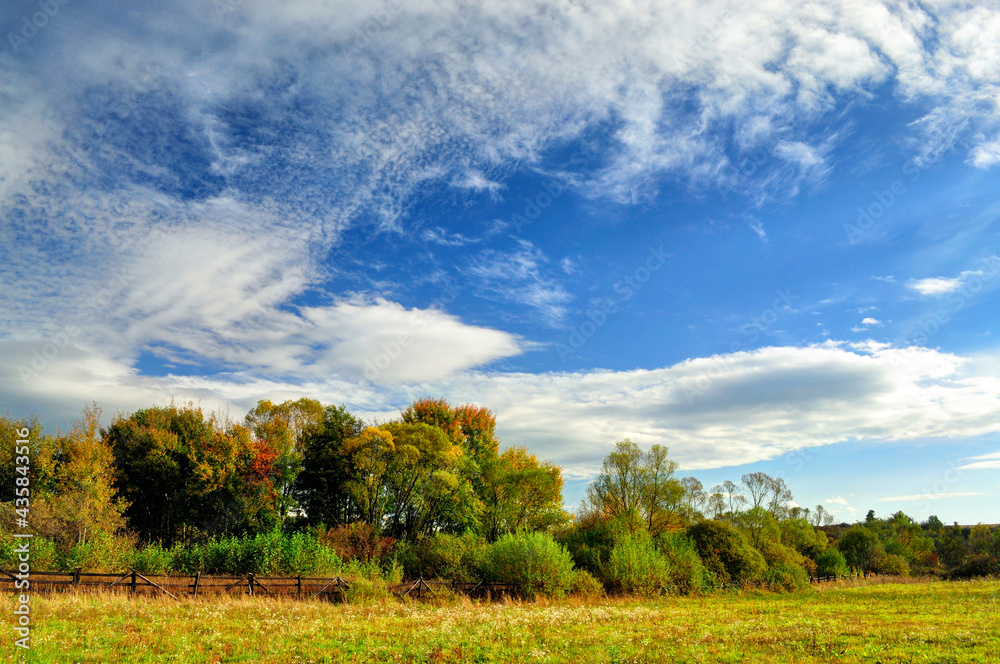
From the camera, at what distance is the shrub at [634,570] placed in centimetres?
3309

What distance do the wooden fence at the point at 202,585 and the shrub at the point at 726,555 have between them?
20.4 m

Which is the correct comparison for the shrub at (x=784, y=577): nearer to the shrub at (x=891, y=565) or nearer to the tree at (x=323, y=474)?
the shrub at (x=891, y=565)

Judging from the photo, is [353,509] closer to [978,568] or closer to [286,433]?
[286,433]

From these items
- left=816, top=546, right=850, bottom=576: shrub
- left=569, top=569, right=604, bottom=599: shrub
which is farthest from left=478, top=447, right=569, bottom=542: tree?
left=816, top=546, right=850, bottom=576: shrub

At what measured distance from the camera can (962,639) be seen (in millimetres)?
15297

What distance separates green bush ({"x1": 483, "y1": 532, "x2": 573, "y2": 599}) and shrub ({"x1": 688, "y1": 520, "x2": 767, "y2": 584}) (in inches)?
604

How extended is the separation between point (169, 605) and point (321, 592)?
6981 millimetres

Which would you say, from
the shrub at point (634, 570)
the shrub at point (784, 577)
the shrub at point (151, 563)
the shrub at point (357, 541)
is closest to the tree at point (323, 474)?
the shrub at point (357, 541)

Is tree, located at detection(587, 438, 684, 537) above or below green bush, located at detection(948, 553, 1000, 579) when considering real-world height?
above

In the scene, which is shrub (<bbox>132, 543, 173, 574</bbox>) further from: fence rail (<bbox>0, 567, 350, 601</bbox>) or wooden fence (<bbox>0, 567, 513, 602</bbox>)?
fence rail (<bbox>0, 567, 350, 601</bbox>)

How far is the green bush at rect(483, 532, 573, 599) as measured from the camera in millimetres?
28953

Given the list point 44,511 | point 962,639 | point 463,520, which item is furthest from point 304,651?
point 463,520

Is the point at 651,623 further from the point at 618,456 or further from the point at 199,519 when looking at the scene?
the point at 199,519

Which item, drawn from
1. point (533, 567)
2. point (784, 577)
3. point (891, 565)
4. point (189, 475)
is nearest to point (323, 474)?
point (189, 475)
